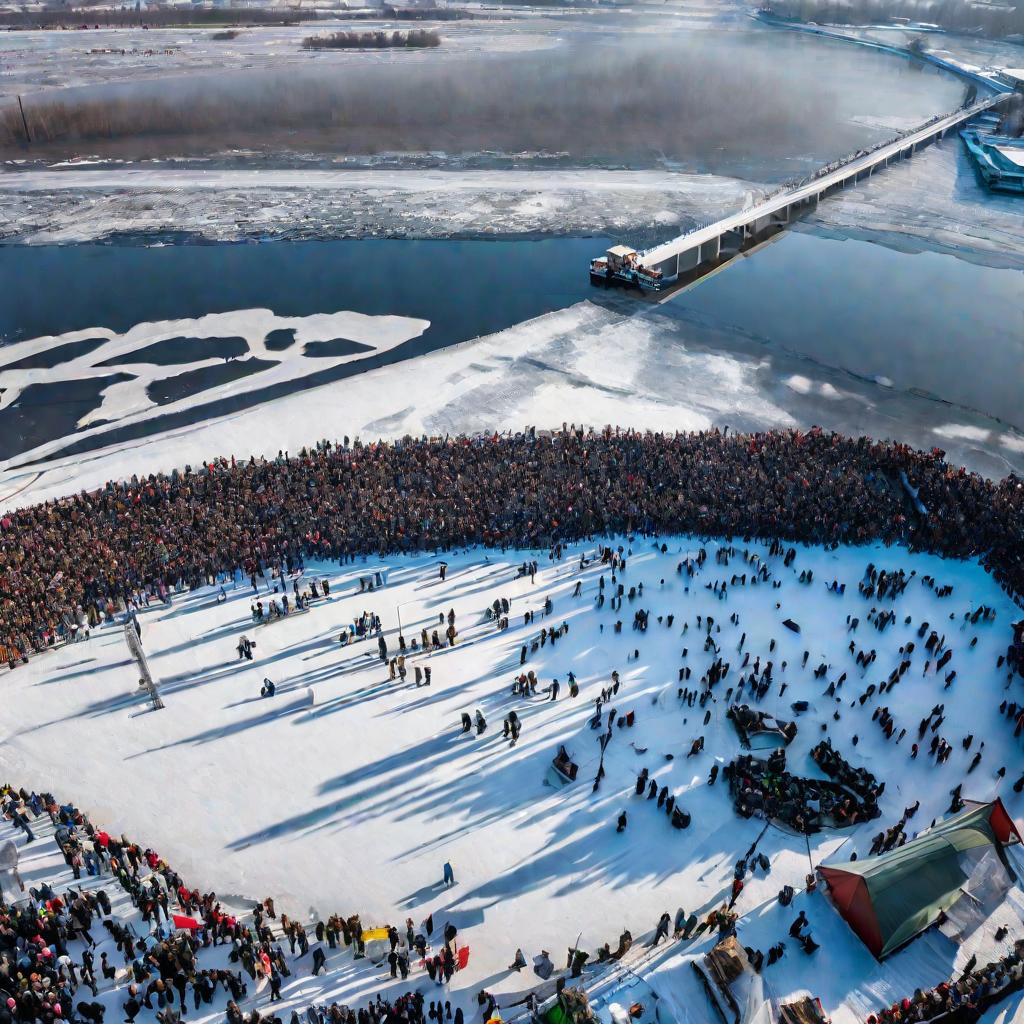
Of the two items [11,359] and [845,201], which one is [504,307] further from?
[845,201]

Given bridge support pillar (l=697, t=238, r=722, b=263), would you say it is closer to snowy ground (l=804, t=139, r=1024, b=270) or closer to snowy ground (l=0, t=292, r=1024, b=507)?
snowy ground (l=804, t=139, r=1024, b=270)

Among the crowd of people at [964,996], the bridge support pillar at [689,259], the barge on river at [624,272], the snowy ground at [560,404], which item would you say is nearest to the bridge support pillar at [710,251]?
the bridge support pillar at [689,259]

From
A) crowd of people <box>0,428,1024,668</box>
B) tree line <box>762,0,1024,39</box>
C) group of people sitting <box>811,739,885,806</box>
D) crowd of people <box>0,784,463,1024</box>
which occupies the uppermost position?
tree line <box>762,0,1024,39</box>

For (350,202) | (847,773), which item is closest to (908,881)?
(847,773)

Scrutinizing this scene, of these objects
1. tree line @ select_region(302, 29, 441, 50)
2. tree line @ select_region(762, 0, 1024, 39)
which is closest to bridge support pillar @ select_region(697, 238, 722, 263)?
tree line @ select_region(302, 29, 441, 50)

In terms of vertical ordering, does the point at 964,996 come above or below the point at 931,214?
below

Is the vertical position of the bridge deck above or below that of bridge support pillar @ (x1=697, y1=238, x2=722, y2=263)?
above

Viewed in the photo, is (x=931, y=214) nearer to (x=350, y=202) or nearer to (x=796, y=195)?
(x=796, y=195)
